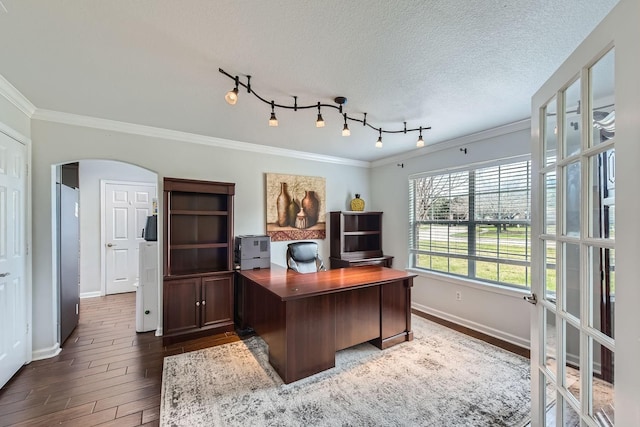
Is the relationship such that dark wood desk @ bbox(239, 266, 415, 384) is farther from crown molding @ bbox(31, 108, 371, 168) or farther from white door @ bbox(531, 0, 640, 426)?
crown molding @ bbox(31, 108, 371, 168)

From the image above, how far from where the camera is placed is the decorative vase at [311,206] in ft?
14.0

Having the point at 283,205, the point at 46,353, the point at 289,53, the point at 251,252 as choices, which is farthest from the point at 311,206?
the point at 46,353

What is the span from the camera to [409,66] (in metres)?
1.86

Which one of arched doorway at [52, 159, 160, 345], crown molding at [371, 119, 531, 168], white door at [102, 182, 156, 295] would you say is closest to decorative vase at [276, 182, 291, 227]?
crown molding at [371, 119, 531, 168]

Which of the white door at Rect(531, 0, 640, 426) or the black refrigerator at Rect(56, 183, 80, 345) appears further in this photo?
the black refrigerator at Rect(56, 183, 80, 345)

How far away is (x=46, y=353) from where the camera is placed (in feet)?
8.67

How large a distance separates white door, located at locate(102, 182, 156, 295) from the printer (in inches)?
116

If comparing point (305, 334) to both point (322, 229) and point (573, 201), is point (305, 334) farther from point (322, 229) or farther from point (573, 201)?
point (322, 229)

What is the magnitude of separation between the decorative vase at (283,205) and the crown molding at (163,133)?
522 mm

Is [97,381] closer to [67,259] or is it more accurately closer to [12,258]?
[12,258]

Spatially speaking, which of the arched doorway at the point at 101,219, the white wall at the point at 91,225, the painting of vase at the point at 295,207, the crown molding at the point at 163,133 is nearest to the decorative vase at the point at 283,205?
the painting of vase at the point at 295,207

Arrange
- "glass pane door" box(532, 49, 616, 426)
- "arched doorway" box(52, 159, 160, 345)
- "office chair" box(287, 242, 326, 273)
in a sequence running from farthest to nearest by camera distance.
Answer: "arched doorway" box(52, 159, 160, 345) < "office chair" box(287, 242, 326, 273) < "glass pane door" box(532, 49, 616, 426)

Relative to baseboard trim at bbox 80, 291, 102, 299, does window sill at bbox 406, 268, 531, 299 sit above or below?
above

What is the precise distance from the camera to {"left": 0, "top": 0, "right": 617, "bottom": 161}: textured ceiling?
1362 millimetres
